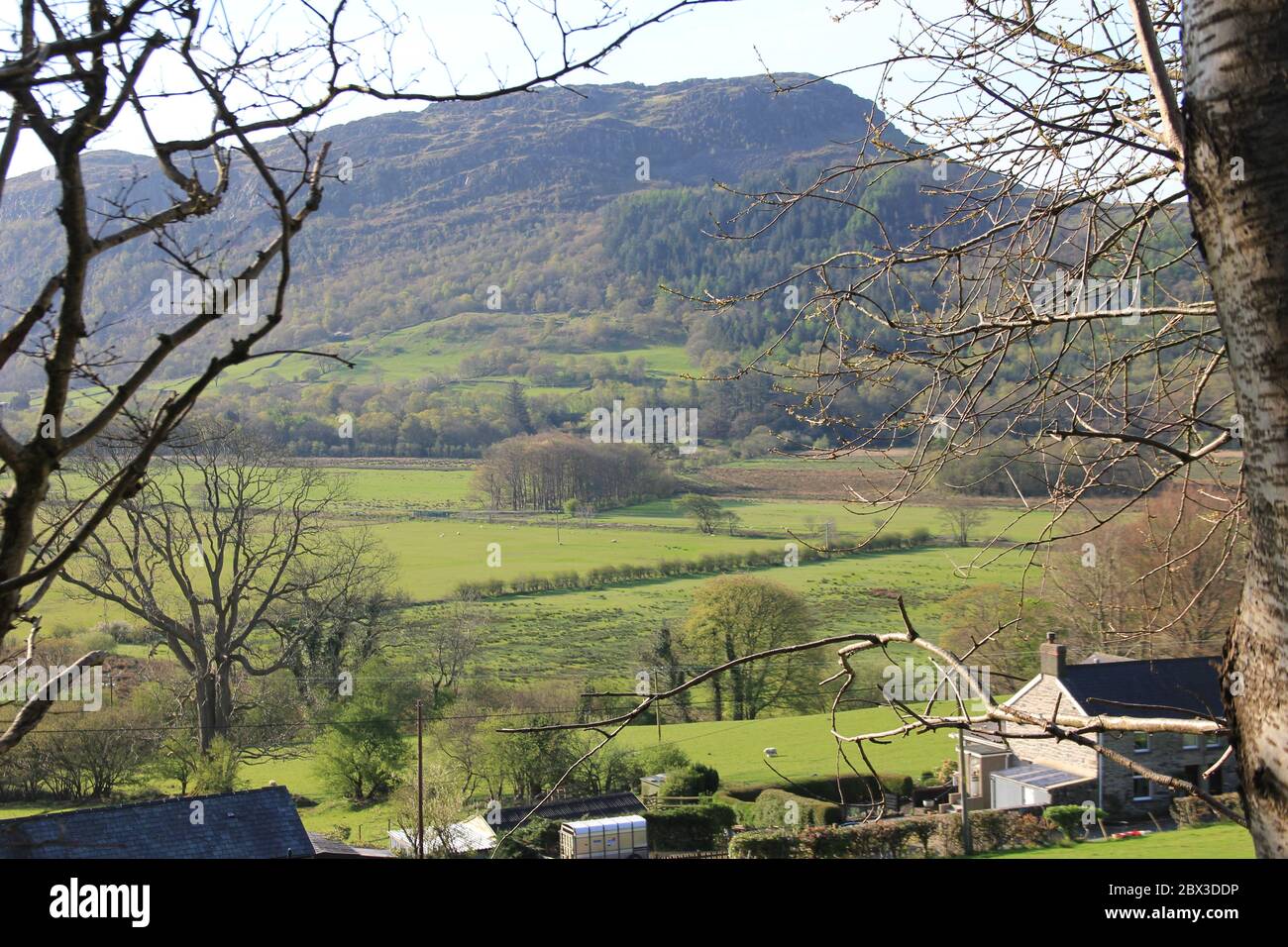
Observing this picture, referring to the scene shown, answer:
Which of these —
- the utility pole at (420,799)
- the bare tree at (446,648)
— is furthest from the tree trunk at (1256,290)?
the bare tree at (446,648)

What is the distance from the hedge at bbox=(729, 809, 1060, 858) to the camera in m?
14.4

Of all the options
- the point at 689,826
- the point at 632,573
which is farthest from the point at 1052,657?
the point at 632,573

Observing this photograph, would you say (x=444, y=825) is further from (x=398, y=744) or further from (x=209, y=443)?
(x=209, y=443)

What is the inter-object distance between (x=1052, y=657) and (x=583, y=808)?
7901 millimetres

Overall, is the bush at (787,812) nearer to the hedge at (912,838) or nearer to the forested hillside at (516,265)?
the hedge at (912,838)

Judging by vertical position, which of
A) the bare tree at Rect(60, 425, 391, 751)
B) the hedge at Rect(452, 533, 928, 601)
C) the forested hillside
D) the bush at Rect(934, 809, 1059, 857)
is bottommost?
the bush at Rect(934, 809, 1059, 857)

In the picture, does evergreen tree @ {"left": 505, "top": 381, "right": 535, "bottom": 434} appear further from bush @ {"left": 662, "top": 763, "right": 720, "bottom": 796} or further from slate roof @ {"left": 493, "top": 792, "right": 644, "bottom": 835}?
slate roof @ {"left": 493, "top": 792, "right": 644, "bottom": 835}

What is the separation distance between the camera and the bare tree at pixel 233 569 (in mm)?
18984

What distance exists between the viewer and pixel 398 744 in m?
20.1

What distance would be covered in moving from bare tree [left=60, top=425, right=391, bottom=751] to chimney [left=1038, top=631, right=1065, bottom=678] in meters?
12.9

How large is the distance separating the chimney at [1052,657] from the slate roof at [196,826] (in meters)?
10.9

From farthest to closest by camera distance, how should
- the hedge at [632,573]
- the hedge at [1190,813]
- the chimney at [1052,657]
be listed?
1. the hedge at [632,573]
2. the hedge at [1190,813]
3. the chimney at [1052,657]

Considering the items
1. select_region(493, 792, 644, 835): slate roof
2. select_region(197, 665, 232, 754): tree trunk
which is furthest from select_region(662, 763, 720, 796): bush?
select_region(197, 665, 232, 754): tree trunk
